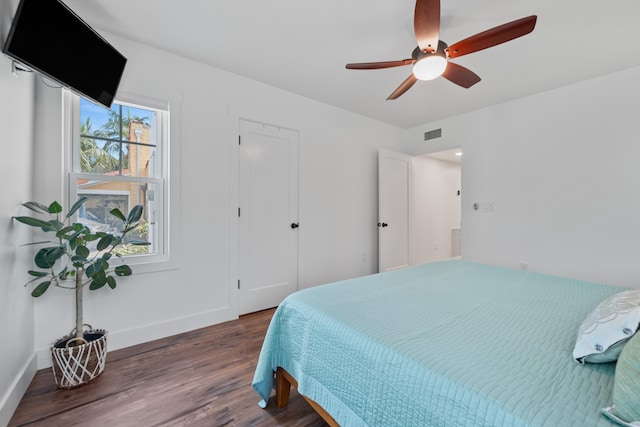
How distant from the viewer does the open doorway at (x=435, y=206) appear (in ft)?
15.4

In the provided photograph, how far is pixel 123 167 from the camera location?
2326 millimetres

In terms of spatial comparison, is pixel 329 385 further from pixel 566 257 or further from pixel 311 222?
pixel 566 257

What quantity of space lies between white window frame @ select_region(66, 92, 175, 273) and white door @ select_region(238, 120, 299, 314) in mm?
678

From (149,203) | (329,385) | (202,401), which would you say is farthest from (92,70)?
(329,385)

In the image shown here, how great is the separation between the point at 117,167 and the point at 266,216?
1.41 m

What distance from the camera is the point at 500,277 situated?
201 cm

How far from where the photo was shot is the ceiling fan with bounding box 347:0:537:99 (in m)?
1.45

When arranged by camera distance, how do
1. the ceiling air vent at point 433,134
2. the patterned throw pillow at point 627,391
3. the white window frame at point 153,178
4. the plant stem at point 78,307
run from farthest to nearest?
the ceiling air vent at point 433,134 < the white window frame at point 153,178 < the plant stem at point 78,307 < the patterned throw pillow at point 627,391

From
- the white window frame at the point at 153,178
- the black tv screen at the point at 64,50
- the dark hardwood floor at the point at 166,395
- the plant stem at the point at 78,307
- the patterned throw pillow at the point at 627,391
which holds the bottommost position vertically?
the dark hardwood floor at the point at 166,395

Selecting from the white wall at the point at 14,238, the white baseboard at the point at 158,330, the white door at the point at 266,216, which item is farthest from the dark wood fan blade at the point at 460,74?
the white baseboard at the point at 158,330

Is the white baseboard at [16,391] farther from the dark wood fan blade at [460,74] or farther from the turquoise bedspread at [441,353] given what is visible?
the dark wood fan blade at [460,74]

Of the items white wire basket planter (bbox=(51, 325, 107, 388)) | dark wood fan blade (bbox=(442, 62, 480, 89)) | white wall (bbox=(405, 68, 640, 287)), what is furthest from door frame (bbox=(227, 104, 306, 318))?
white wall (bbox=(405, 68, 640, 287))

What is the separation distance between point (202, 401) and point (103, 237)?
129 cm

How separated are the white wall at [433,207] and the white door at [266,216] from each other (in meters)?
2.25
